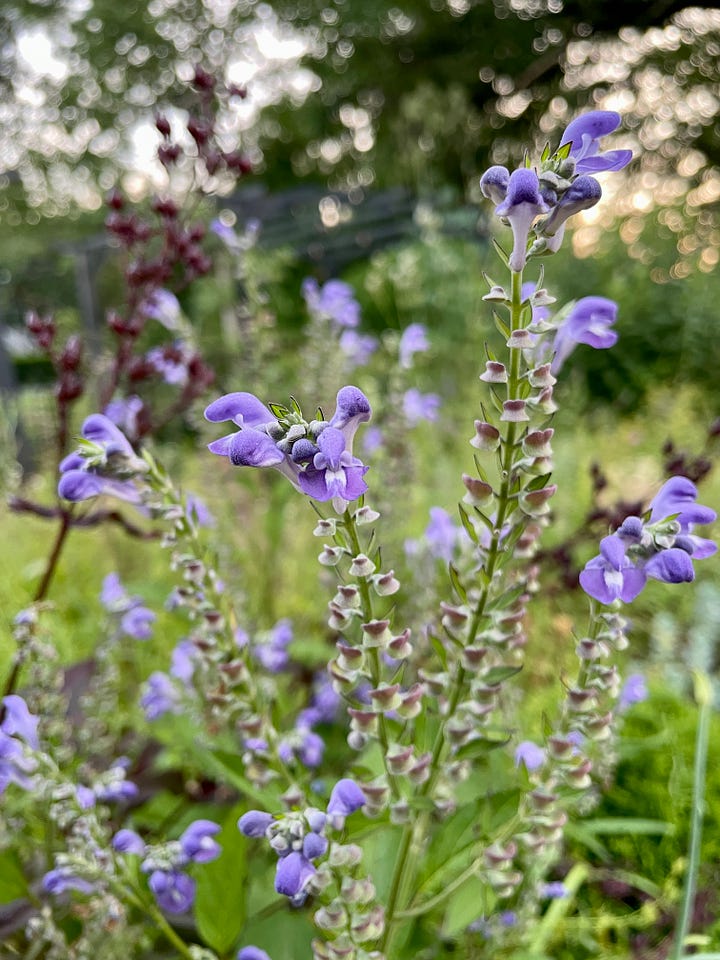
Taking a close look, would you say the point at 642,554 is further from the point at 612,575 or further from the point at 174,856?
the point at 174,856

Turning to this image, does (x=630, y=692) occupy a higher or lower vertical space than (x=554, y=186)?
lower

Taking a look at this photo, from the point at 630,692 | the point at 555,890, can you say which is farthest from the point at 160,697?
the point at 630,692

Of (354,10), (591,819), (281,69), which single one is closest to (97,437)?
(591,819)

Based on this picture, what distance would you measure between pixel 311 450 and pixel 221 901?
0.64m

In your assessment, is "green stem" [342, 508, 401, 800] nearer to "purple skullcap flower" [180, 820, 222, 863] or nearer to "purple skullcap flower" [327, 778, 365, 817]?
"purple skullcap flower" [327, 778, 365, 817]

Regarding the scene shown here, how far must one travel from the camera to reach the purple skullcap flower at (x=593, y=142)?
0.57m

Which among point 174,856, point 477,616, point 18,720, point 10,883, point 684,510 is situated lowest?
point 10,883

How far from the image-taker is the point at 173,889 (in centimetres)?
85

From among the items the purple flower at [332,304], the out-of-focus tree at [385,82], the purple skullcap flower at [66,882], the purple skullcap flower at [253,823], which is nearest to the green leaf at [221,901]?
the purple skullcap flower at [66,882]

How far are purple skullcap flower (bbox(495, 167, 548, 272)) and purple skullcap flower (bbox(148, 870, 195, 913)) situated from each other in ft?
2.40

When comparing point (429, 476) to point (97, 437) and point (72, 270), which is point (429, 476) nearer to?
point (97, 437)

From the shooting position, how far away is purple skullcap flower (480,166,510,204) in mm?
571

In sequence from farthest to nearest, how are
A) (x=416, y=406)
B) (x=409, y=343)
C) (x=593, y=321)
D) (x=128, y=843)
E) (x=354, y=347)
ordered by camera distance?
(x=354, y=347) < (x=416, y=406) < (x=409, y=343) < (x=128, y=843) < (x=593, y=321)

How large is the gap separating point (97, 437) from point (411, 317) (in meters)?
5.17
